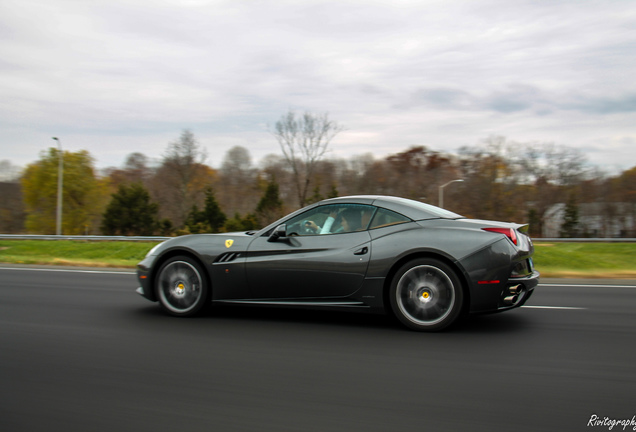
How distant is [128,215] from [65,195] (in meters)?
7.52

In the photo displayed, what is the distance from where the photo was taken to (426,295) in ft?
17.0

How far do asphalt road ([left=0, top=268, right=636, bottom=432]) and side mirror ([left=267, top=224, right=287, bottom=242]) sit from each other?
2.96 feet

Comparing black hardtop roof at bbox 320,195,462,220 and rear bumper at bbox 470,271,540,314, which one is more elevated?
black hardtop roof at bbox 320,195,462,220

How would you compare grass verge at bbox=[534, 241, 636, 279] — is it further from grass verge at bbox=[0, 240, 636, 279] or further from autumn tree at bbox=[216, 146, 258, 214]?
autumn tree at bbox=[216, 146, 258, 214]

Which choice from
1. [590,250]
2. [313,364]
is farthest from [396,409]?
[590,250]

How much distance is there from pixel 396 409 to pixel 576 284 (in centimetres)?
707

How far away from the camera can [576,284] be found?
360 inches

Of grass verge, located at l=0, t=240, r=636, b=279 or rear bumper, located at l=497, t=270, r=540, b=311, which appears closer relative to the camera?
rear bumper, located at l=497, t=270, r=540, b=311

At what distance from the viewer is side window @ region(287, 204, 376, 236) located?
5590mm

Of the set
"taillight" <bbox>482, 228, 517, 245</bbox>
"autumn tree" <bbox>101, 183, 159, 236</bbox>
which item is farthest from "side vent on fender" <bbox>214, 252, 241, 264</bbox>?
"autumn tree" <bbox>101, 183, 159, 236</bbox>

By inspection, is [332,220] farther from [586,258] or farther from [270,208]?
[270,208]

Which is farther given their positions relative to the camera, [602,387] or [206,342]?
[206,342]

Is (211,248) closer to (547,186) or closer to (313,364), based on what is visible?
(313,364)

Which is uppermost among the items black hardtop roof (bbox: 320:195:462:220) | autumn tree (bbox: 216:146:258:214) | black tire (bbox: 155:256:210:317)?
autumn tree (bbox: 216:146:258:214)
